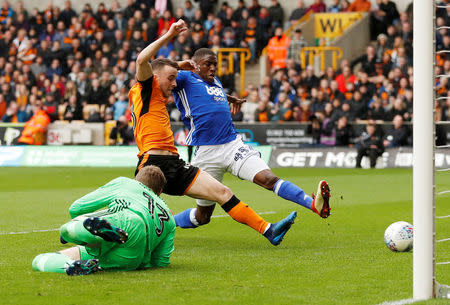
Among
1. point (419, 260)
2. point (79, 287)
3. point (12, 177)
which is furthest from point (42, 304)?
point (12, 177)

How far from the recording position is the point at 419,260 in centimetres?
525

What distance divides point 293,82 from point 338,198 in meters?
11.8

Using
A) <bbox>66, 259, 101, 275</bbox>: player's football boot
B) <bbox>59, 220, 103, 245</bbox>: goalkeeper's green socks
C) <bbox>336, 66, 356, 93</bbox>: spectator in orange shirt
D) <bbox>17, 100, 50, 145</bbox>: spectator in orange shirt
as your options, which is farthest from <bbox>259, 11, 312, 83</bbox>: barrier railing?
<bbox>59, 220, 103, 245</bbox>: goalkeeper's green socks

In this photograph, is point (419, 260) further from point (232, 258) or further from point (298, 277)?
point (232, 258)

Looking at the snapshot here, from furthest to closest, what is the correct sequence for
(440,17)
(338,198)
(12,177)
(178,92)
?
(440,17) → (12,177) → (338,198) → (178,92)

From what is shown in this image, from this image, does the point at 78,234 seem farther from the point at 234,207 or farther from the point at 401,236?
the point at 401,236

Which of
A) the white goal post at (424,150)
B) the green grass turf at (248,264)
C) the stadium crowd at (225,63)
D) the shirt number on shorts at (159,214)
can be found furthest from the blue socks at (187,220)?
the stadium crowd at (225,63)

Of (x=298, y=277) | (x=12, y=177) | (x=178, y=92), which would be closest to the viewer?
(x=298, y=277)

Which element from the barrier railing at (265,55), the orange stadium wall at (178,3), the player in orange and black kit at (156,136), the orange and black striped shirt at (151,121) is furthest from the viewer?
the barrier railing at (265,55)

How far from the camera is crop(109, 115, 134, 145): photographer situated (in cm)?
2436

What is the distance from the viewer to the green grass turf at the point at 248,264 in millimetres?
5512

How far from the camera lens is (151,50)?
7.32 m

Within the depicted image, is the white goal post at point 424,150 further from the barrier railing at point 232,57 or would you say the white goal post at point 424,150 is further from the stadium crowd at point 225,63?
the barrier railing at point 232,57

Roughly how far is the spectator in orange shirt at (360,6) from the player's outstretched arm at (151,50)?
2057cm
